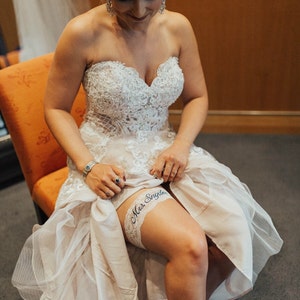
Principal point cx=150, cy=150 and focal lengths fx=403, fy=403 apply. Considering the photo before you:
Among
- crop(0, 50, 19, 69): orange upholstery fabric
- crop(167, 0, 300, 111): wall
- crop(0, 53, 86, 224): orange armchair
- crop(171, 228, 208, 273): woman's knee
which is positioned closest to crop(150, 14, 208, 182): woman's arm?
crop(171, 228, 208, 273): woman's knee

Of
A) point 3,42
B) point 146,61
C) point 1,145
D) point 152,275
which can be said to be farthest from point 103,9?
point 3,42

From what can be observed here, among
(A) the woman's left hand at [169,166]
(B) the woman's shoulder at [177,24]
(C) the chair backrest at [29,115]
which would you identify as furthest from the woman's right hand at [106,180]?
(B) the woman's shoulder at [177,24]

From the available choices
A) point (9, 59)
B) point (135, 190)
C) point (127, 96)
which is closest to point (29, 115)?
point (127, 96)

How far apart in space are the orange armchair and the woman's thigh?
16.4 inches

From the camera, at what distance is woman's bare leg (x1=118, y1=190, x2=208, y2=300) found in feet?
3.30

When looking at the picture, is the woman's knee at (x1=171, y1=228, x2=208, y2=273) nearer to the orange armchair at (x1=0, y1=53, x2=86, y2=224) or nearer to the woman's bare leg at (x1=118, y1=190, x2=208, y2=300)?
the woman's bare leg at (x1=118, y1=190, x2=208, y2=300)

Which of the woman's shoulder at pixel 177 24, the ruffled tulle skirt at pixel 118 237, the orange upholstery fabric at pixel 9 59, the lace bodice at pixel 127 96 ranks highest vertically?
the woman's shoulder at pixel 177 24

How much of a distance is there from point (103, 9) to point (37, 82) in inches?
15.1

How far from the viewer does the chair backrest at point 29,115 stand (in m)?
1.38

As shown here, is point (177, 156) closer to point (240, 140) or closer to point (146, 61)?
point (146, 61)

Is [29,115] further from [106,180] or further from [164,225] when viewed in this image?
[164,225]

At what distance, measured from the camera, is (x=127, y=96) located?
1204mm

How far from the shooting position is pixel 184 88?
4.57 ft

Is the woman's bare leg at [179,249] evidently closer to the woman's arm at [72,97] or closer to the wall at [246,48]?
the woman's arm at [72,97]
